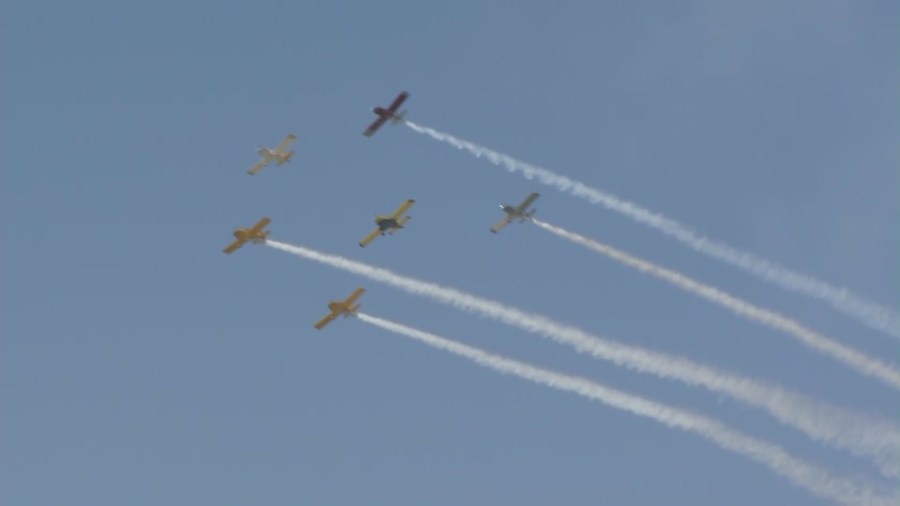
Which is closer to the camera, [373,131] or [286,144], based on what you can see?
[373,131]

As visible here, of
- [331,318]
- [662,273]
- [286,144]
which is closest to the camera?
[662,273]

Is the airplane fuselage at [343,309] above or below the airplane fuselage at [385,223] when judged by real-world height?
below

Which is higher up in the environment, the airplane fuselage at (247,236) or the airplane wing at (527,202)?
the airplane wing at (527,202)

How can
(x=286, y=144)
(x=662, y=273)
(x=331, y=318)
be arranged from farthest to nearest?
(x=286, y=144) → (x=331, y=318) → (x=662, y=273)

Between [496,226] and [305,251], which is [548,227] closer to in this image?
[496,226]

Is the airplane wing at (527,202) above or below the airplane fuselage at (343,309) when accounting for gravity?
above

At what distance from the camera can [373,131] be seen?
148125 millimetres

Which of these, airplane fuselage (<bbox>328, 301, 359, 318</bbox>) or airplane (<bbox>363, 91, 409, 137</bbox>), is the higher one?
airplane (<bbox>363, 91, 409, 137</bbox>)

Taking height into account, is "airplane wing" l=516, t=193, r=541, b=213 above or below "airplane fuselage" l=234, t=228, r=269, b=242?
above

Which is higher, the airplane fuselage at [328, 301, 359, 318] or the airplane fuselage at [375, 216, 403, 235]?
the airplane fuselage at [375, 216, 403, 235]

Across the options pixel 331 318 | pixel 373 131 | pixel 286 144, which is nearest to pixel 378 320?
pixel 331 318

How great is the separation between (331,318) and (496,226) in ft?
52.1

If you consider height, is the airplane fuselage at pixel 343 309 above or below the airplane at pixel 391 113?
below

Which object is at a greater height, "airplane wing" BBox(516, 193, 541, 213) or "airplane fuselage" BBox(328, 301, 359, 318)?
"airplane wing" BBox(516, 193, 541, 213)
